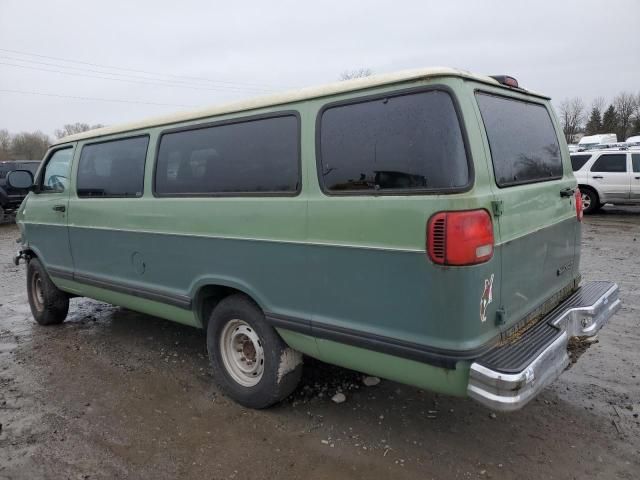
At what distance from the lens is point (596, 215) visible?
13.9 meters

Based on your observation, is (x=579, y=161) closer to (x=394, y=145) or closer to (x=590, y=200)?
(x=590, y=200)

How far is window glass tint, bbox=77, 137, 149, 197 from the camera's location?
414 centimetres

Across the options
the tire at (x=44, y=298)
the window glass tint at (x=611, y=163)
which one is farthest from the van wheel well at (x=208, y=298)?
the window glass tint at (x=611, y=163)

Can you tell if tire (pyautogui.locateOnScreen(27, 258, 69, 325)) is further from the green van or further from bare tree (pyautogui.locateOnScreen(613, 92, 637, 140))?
bare tree (pyautogui.locateOnScreen(613, 92, 637, 140))

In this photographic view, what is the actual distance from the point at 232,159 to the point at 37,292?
12.8ft

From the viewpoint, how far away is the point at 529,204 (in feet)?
9.48

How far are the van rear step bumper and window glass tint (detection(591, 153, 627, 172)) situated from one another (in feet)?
39.5

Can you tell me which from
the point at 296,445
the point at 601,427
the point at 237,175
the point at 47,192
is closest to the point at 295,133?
the point at 237,175

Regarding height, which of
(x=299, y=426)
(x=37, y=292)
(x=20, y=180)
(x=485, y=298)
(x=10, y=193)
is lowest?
(x=299, y=426)

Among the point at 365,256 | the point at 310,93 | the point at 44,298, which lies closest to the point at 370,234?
the point at 365,256

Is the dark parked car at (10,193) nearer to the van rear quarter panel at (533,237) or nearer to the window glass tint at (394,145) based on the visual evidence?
the window glass tint at (394,145)

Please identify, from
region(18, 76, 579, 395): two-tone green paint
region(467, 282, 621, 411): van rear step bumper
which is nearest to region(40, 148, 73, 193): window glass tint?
region(18, 76, 579, 395): two-tone green paint

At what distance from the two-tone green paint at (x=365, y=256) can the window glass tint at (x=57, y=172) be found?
1.48 m

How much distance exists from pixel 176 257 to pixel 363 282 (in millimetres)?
1741
